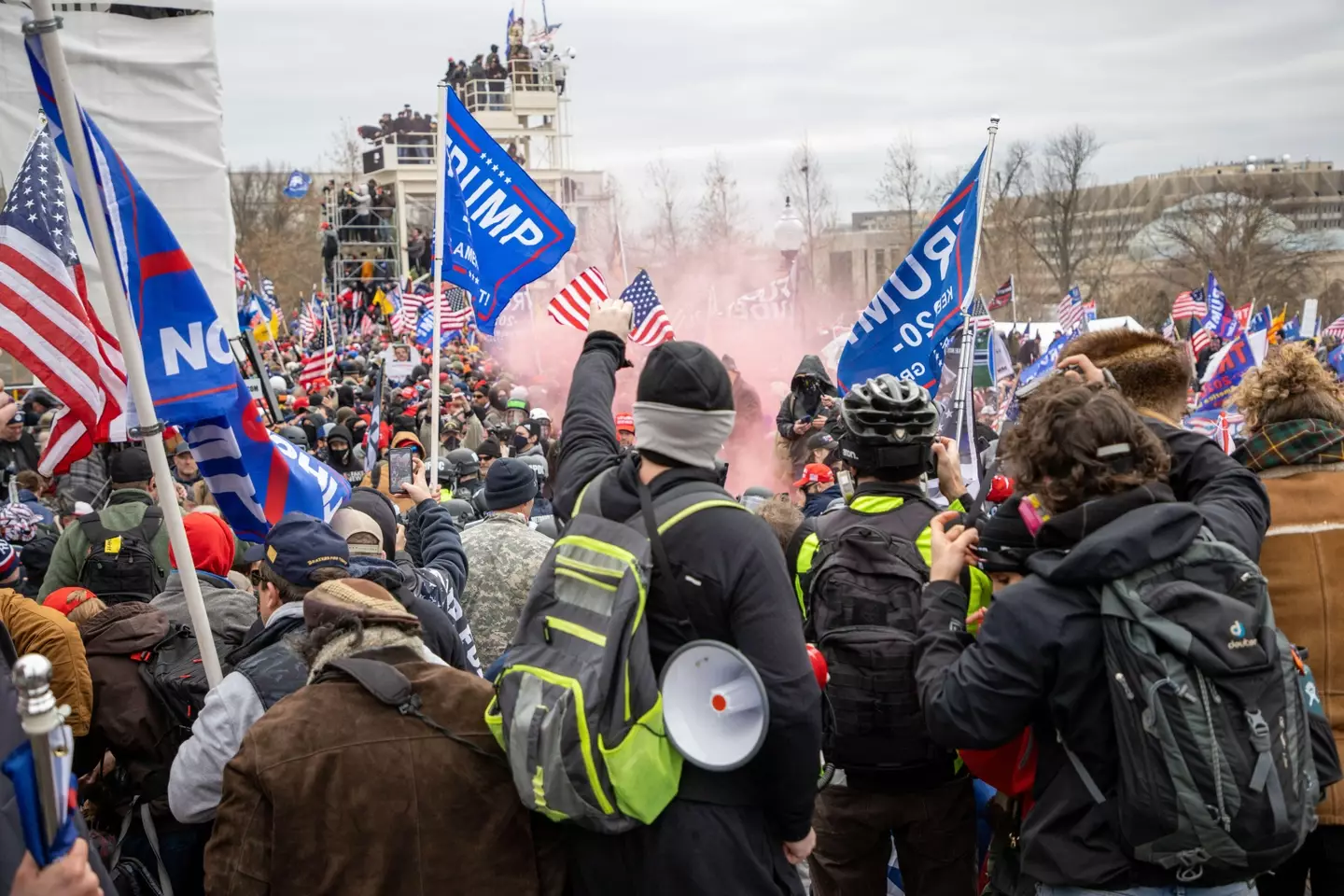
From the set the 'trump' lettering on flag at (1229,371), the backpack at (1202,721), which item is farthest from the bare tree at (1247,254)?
the backpack at (1202,721)

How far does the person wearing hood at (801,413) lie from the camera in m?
8.73

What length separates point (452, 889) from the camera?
297 centimetres

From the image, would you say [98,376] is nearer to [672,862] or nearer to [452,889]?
[452,889]

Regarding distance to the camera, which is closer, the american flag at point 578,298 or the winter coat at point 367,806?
the winter coat at point 367,806

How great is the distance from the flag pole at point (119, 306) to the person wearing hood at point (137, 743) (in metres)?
0.25

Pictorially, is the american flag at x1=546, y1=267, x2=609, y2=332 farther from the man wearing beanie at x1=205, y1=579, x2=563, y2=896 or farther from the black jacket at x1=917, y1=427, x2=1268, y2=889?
the black jacket at x1=917, y1=427, x2=1268, y2=889

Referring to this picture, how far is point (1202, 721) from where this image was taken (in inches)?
103

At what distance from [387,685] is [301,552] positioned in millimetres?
923

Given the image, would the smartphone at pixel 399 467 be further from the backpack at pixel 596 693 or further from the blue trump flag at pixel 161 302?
the backpack at pixel 596 693

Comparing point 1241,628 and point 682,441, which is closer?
point 1241,628

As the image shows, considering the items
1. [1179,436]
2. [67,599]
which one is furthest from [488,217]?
[1179,436]

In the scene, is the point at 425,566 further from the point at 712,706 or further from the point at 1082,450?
the point at 1082,450

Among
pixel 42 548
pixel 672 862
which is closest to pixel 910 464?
pixel 672 862

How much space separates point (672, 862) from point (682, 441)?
100cm
